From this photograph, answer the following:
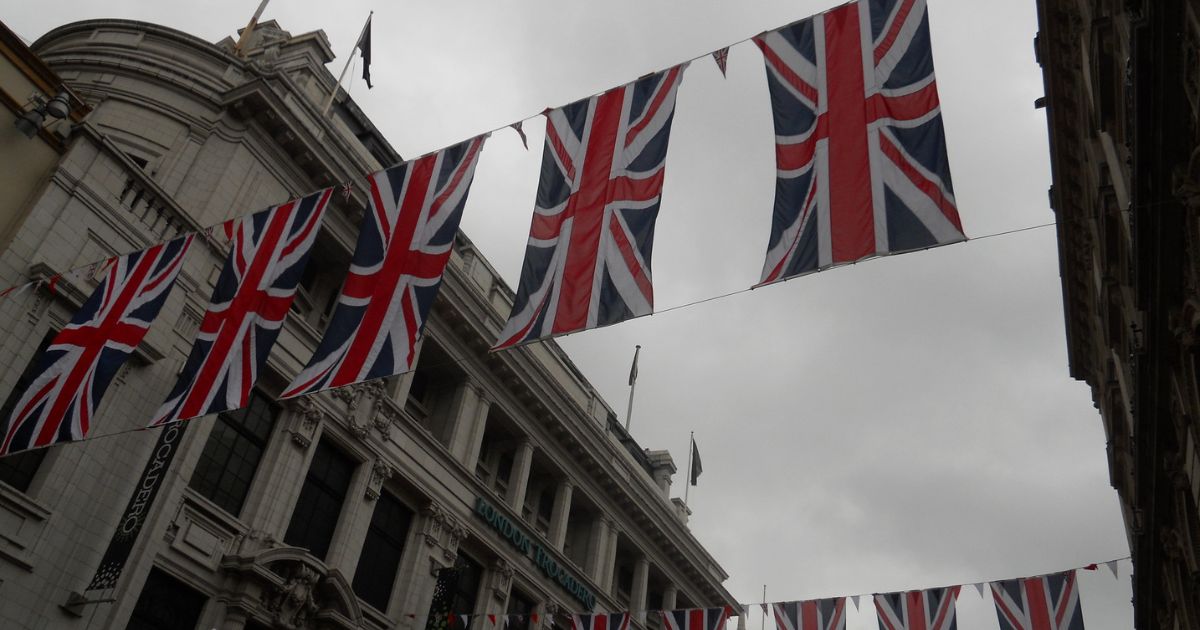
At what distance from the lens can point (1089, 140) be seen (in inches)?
788

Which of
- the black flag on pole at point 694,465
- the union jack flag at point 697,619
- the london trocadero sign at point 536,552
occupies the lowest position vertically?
the union jack flag at point 697,619

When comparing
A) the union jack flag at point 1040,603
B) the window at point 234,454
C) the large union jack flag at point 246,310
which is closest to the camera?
the large union jack flag at point 246,310

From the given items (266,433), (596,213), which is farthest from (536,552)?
(596,213)

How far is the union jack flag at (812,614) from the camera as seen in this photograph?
82.5 feet

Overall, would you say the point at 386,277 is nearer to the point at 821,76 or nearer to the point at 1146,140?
the point at 821,76

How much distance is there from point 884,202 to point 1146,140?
131 inches

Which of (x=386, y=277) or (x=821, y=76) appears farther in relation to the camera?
(x=386, y=277)

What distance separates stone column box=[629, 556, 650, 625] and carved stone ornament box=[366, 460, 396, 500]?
622 inches

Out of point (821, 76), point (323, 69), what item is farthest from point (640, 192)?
point (323, 69)

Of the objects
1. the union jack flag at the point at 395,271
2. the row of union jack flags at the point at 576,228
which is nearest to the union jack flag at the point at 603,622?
the union jack flag at the point at 395,271

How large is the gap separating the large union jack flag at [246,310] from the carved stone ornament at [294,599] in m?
7.69

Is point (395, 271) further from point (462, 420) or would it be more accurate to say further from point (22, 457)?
point (462, 420)

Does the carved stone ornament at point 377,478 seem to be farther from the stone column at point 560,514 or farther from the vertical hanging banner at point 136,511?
the stone column at point 560,514

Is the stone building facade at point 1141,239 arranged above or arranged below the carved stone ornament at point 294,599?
above
